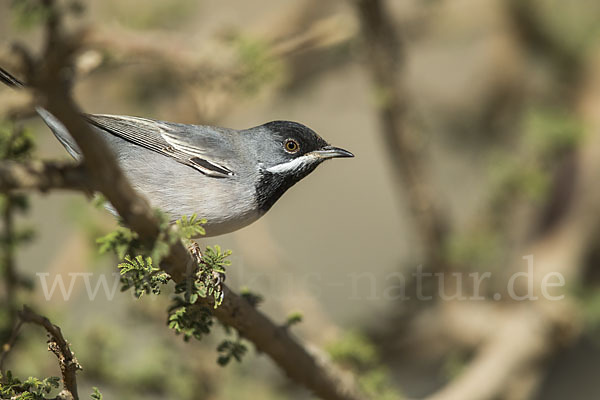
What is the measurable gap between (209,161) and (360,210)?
4529 millimetres

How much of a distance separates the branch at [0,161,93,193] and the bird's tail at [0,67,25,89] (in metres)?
0.51

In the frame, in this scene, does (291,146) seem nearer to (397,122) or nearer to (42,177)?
(42,177)

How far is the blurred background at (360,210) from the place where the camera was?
11.1 feet

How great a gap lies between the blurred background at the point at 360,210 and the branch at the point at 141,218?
55 cm

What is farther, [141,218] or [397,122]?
[397,122]

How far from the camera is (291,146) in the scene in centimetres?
253

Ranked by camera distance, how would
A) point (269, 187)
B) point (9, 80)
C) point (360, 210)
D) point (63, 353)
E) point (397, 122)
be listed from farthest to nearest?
point (360, 210)
point (397, 122)
point (269, 187)
point (9, 80)
point (63, 353)

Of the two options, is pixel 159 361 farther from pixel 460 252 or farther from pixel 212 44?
pixel 460 252

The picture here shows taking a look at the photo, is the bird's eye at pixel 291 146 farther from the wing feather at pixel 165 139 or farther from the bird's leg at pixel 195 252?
the bird's leg at pixel 195 252

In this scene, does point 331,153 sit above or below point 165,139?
above

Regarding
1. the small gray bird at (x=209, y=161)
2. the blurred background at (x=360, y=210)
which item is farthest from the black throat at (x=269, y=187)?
the blurred background at (x=360, y=210)

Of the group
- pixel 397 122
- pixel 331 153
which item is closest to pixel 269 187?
pixel 331 153

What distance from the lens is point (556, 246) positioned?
4477 millimetres

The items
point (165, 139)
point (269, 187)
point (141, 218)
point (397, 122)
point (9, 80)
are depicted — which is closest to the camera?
point (141, 218)
